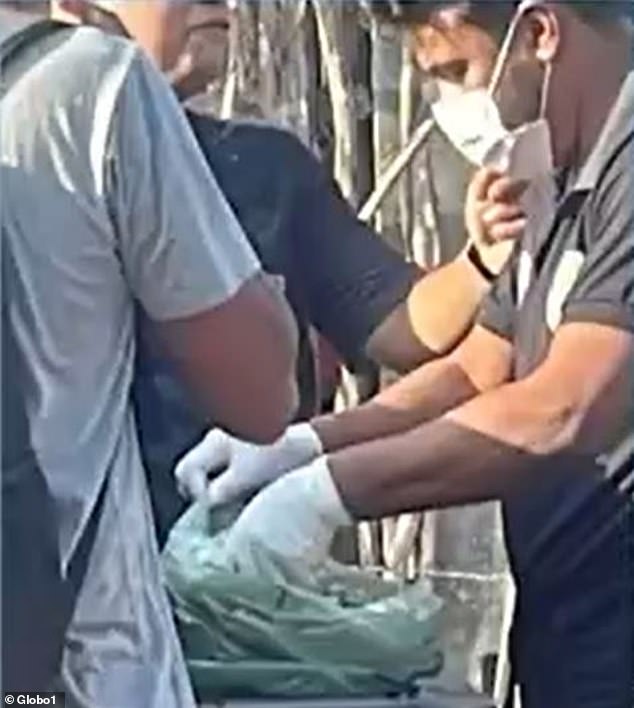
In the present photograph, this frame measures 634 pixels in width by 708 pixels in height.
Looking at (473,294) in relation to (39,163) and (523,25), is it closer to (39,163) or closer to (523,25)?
(523,25)

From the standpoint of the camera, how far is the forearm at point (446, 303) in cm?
212

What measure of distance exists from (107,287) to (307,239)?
804 mm

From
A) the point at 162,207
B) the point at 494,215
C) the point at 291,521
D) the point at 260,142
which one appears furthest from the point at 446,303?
the point at 162,207

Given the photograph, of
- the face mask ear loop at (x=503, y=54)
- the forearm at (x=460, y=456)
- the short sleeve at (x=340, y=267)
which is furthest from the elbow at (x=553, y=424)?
the short sleeve at (x=340, y=267)

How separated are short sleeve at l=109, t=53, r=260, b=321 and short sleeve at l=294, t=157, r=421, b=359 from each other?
0.74m

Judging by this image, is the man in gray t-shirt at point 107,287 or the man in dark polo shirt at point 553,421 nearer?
the man in gray t-shirt at point 107,287

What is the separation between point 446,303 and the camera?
85.0 inches

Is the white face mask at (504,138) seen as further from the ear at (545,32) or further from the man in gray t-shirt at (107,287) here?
the man in gray t-shirt at (107,287)

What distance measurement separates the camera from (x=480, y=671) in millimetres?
2033

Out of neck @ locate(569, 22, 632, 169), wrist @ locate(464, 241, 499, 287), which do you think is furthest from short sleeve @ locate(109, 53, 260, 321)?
wrist @ locate(464, 241, 499, 287)

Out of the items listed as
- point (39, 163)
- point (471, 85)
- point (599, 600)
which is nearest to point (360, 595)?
point (599, 600)

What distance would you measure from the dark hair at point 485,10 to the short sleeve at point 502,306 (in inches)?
9.8

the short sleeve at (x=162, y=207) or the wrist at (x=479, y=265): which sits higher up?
the short sleeve at (x=162, y=207)

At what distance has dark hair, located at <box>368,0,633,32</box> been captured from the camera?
1.87 meters
